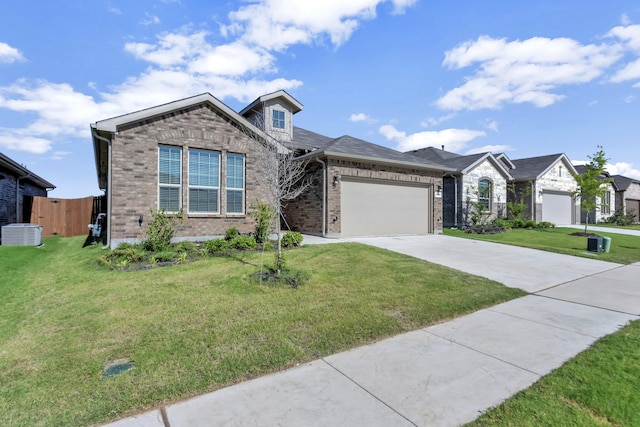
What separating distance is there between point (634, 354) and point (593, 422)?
189cm

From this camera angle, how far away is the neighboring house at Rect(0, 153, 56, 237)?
13.1 m

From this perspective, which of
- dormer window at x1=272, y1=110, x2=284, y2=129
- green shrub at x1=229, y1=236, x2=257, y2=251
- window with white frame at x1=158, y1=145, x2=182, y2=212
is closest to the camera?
green shrub at x1=229, y1=236, x2=257, y2=251

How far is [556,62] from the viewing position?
11.6 metres

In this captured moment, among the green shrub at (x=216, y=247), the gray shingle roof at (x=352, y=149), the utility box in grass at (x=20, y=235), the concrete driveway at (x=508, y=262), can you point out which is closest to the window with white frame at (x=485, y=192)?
the gray shingle roof at (x=352, y=149)

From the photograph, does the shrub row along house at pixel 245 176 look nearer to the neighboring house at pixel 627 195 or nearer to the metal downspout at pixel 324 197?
the metal downspout at pixel 324 197

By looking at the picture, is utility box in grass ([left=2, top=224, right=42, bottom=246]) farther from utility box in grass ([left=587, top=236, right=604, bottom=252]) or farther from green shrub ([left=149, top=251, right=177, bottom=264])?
utility box in grass ([left=587, top=236, right=604, bottom=252])

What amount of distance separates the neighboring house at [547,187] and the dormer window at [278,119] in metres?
17.4

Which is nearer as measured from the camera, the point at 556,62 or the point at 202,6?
the point at 202,6

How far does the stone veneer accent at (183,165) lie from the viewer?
29.4 feet

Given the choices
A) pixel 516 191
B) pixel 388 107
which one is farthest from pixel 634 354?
pixel 516 191

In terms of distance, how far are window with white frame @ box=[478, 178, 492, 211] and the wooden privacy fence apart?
76.0 ft

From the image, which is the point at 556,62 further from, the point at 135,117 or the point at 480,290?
the point at 135,117

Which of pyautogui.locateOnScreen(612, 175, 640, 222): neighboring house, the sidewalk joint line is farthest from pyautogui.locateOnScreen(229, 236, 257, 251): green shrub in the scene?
pyautogui.locateOnScreen(612, 175, 640, 222): neighboring house

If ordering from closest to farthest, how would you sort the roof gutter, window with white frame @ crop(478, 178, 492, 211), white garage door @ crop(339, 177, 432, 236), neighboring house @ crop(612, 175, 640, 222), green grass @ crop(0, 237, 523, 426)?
green grass @ crop(0, 237, 523, 426) < the roof gutter < white garage door @ crop(339, 177, 432, 236) < window with white frame @ crop(478, 178, 492, 211) < neighboring house @ crop(612, 175, 640, 222)
